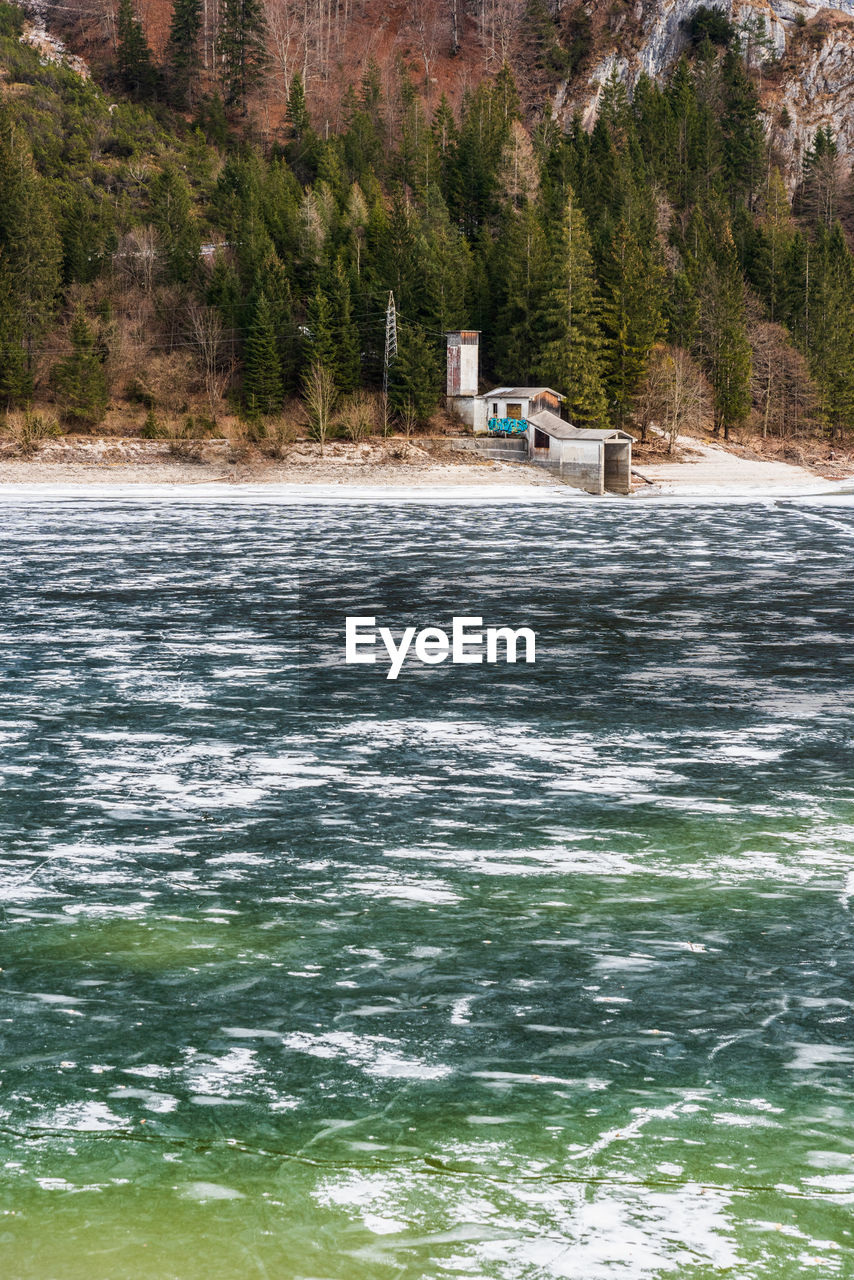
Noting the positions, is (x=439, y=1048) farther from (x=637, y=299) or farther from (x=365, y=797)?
(x=637, y=299)

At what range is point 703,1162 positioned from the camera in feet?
23.4

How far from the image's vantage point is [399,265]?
8681 cm

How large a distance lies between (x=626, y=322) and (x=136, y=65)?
7414cm

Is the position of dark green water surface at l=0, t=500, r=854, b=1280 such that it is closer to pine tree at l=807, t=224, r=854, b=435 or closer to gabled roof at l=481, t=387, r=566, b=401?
gabled roof at l=481, t=387, r=566, b=401

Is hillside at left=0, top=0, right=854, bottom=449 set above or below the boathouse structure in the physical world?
above

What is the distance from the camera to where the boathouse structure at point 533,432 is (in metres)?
70.9

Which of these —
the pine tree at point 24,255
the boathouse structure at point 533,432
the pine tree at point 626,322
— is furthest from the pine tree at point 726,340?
the pine tree at point 24,255

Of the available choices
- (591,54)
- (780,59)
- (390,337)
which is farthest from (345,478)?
(780,59)

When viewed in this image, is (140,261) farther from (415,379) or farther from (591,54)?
(591,54)

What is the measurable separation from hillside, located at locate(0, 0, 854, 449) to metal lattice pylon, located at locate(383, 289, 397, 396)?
0.81 m

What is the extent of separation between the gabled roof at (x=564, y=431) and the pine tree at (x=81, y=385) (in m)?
25.9

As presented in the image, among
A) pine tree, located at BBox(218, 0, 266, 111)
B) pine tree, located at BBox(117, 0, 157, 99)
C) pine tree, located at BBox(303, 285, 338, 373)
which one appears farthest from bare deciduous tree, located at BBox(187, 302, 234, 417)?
pine tree, located at BBox(218, 0, 266, 111)

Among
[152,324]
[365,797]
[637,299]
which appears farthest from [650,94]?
[365,797]

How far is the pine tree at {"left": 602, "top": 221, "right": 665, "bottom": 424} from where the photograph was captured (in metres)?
85.2
